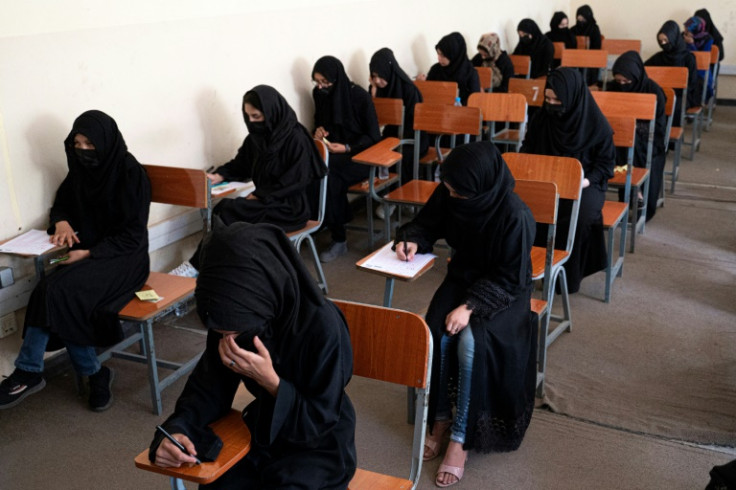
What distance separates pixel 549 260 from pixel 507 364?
570 mm

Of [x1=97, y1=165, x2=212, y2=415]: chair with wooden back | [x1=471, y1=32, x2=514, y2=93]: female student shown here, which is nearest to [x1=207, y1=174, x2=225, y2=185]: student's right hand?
[x1=97, y1=165, x2=212, y2=415]: chair with wooden back

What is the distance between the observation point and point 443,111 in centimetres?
466

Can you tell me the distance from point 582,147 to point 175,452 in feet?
9.42

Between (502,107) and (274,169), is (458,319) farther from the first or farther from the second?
(502,107)

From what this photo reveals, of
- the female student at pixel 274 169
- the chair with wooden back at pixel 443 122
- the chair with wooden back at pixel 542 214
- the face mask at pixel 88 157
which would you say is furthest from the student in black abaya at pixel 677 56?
the face mask at pixel 88 157

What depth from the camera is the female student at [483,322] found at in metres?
2.60

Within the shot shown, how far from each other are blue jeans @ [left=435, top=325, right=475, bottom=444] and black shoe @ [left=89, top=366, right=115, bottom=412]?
4.62ft

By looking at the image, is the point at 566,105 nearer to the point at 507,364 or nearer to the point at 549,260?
the point at 549,260

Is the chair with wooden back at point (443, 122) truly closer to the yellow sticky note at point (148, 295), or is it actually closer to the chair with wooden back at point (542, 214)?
the chair with wooden back at point (542, 214)

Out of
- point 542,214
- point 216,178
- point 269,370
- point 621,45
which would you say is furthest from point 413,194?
point 621,45

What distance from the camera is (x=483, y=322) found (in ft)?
8.55

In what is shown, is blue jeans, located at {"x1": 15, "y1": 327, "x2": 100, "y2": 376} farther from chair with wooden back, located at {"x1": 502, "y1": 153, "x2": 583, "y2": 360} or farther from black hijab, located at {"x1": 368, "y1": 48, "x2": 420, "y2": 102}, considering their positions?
black hijab, located at {"x1": 368, "y1": 48, "x2": 420, "y2": 102}

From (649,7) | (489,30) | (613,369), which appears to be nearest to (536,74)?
(489,30)

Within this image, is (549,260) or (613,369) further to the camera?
(613,369)
